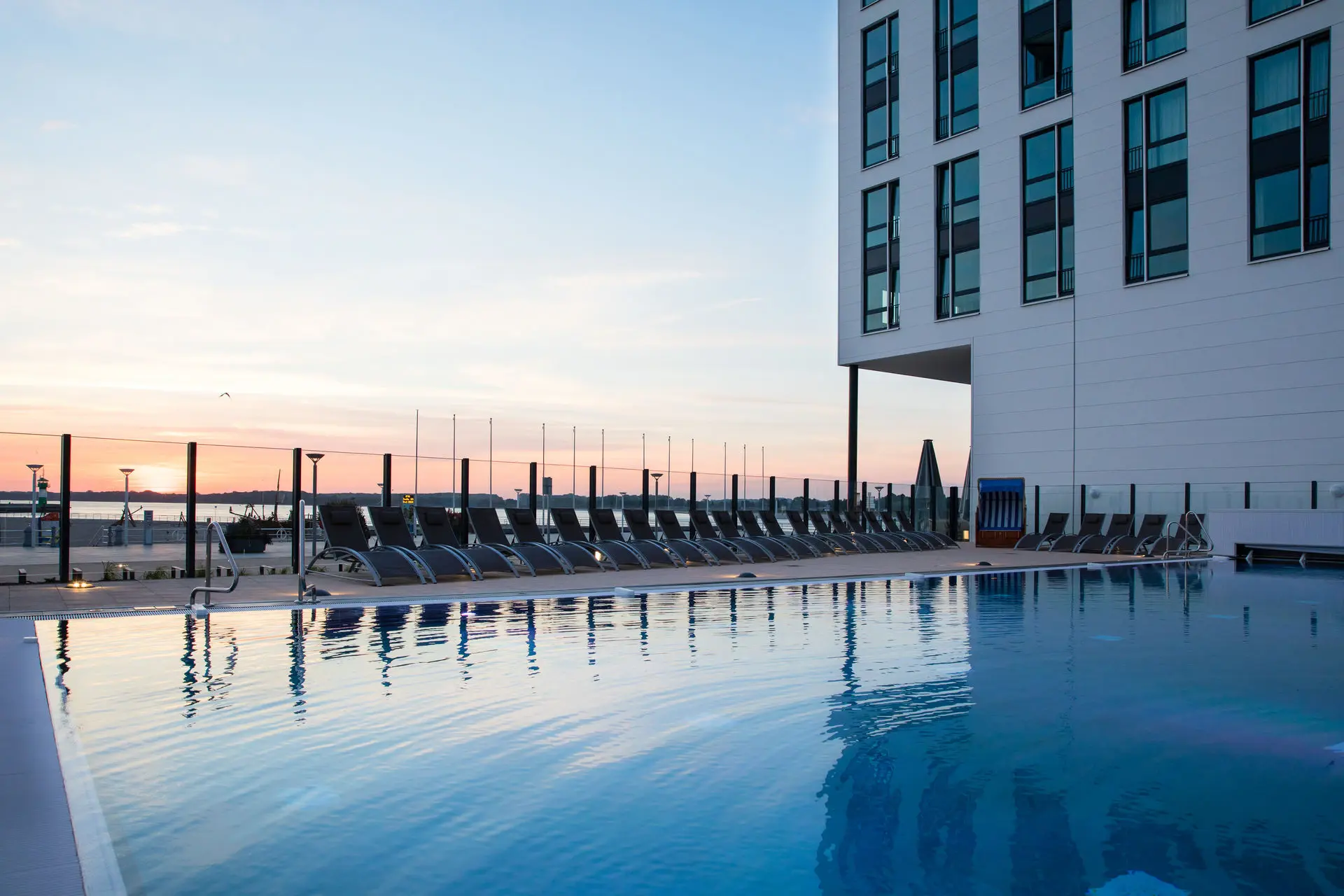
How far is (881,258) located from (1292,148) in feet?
35.6

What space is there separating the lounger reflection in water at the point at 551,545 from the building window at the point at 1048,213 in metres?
16.6

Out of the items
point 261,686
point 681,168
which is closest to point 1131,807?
point 261,686

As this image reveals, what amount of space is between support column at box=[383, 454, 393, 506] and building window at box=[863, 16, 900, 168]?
20.8 m

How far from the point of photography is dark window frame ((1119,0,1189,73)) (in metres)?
22.9

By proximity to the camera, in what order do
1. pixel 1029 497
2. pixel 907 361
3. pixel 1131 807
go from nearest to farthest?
pixel 1131 807
pixel 1029 497
pixel 907 361

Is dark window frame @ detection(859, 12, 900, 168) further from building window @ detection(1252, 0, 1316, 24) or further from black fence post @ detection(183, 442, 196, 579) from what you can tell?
black fence post @ detection(183, 442, 196, 579)

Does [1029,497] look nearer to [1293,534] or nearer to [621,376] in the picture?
[1293,534]

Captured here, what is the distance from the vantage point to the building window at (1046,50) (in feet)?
Answer: 81.0

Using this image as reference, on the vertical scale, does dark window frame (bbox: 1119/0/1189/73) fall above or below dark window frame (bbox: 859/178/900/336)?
above

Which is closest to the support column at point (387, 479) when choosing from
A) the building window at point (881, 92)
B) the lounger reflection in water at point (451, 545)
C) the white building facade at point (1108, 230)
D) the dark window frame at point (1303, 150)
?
the lounger reflection in water at point (451, 545)

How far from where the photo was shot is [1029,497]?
2494cm

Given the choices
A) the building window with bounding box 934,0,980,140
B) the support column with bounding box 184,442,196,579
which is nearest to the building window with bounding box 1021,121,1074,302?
the building window with bounding box 934,0,980,140

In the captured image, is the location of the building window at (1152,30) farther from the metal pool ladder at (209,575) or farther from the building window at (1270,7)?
the metal pool ladder at (209,575)

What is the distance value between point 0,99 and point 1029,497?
23186 mm
